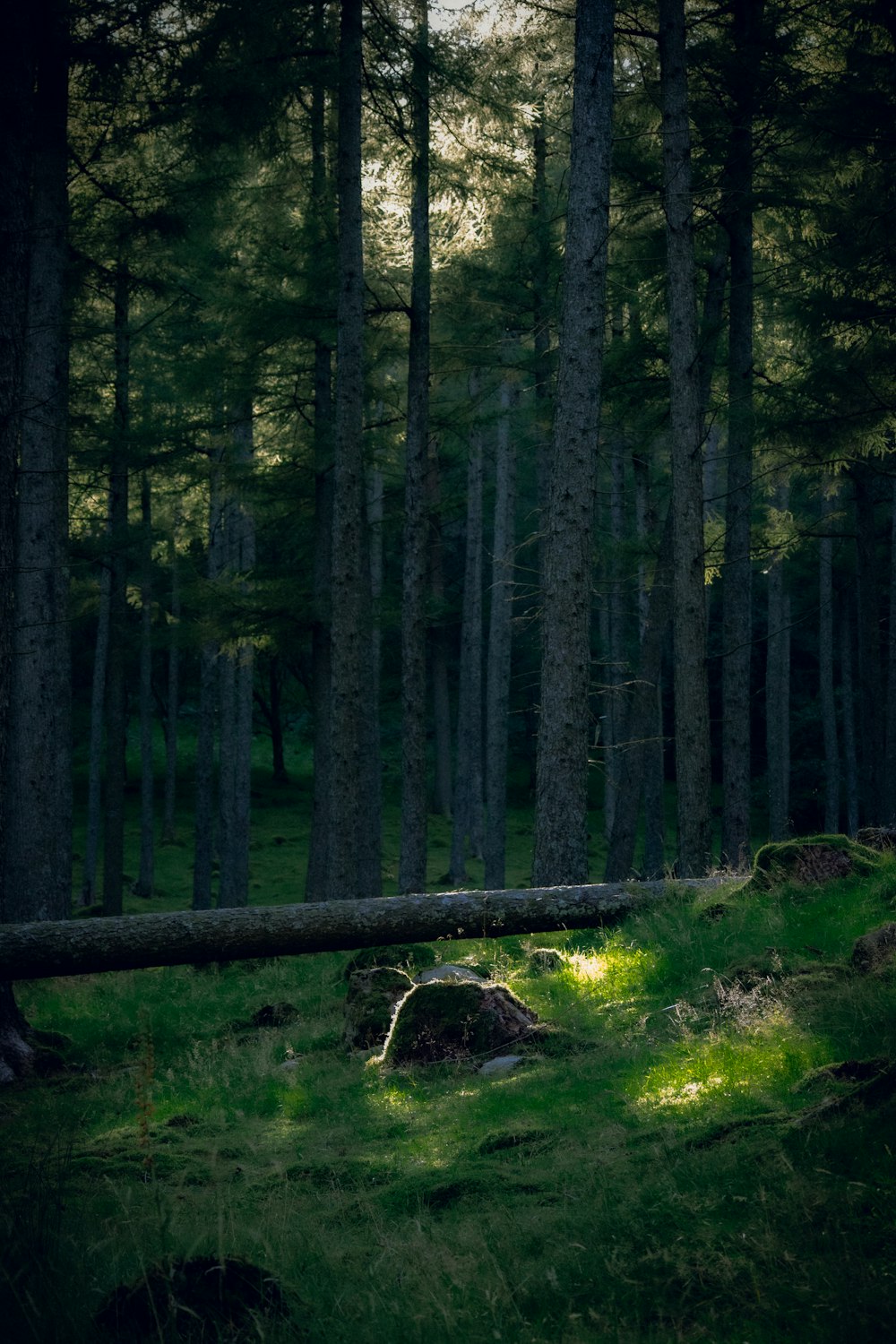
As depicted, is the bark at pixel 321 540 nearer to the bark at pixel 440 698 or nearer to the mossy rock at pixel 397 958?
the mossy rock at pixel 397 958

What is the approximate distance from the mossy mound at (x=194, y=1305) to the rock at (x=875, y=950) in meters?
4.10

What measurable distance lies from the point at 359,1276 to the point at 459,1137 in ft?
5.52

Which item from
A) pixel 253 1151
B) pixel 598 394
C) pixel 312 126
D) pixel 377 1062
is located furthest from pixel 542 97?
pixel 253 1151

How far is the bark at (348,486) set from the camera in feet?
42.5

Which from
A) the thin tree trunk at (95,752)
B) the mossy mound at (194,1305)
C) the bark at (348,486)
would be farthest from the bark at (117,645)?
the mossy mound at (194,1305)

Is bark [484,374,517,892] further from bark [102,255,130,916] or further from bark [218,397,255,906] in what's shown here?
bark [102,255,130,916]

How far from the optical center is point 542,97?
15695 mm

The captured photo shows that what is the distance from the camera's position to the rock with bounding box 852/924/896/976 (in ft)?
19.8

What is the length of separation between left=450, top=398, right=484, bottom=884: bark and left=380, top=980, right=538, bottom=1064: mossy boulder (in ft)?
62.8

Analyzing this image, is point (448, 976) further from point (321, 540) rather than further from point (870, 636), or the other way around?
point (870, 636)

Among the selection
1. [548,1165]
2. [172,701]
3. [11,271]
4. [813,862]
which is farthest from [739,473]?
[172,701]

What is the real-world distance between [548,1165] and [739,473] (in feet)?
38.9

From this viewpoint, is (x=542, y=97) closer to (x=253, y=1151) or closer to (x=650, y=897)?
(x=650, y=897)

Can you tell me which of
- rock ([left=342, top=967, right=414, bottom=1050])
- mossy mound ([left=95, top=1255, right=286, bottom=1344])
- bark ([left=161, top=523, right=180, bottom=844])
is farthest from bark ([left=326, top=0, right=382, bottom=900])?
bark ([left=161, top=523, right=180, bottom=844])
